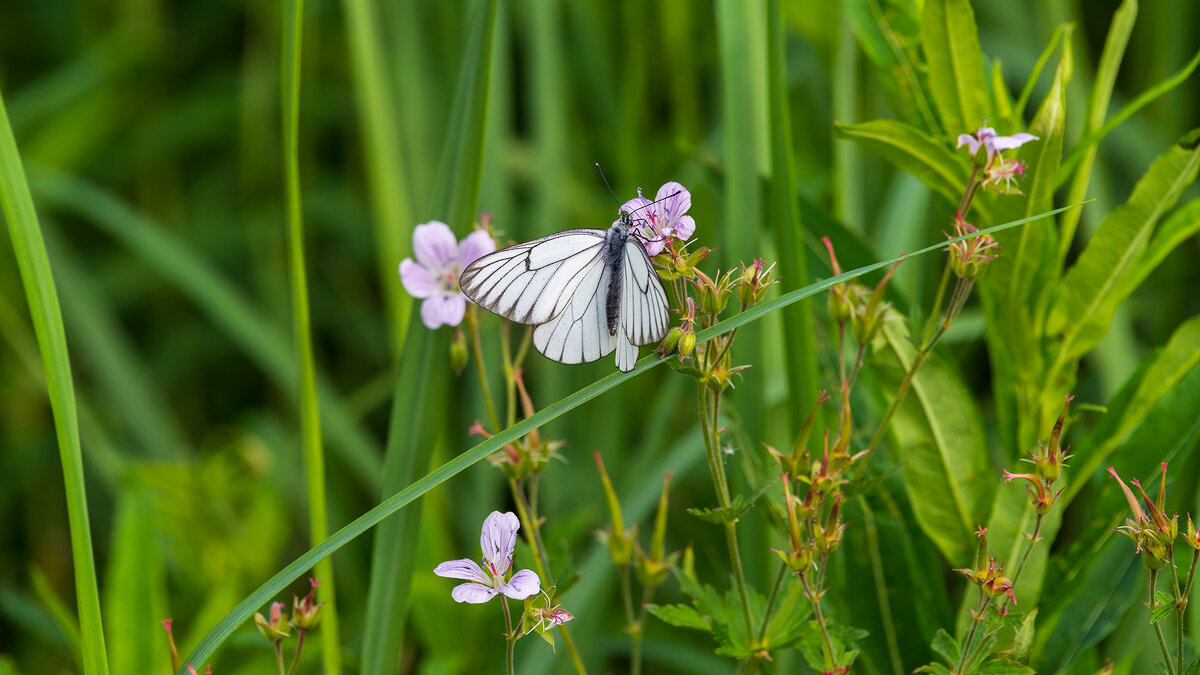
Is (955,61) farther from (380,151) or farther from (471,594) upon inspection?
(380,151)

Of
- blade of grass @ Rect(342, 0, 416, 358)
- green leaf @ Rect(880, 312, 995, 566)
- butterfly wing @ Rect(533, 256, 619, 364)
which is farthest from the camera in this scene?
blade of grass @ Rect(342, 0, 416, 358)

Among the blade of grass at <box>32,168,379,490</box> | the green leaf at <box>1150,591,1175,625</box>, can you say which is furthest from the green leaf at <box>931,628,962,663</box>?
the blade of grass at <box>32,168,379,490</box>

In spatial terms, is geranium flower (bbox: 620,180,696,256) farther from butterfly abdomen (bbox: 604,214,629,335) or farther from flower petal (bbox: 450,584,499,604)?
flower petal (bbox: 450,584,499,604)

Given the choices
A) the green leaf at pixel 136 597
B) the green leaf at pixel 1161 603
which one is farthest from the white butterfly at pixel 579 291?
the green leaf at pixel 136 597

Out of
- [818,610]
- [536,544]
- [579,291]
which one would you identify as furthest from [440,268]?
[818,610]

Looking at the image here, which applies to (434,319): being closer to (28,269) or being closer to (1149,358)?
(28,269)

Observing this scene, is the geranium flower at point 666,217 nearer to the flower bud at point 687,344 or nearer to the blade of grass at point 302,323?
the flower bud at point 687,344
